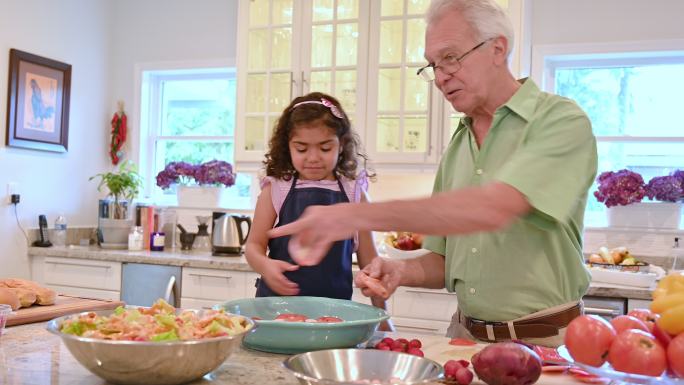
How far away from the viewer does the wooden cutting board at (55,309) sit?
1.67m

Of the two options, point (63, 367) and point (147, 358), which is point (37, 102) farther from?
point (147, 358)

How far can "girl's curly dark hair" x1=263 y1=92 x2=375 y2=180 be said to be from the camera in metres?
2.09

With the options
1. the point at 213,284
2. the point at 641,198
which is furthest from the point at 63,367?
the point at 641,198

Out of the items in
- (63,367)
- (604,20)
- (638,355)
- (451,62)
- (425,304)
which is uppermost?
(604,20)

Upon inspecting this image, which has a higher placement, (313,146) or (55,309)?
(313,146)

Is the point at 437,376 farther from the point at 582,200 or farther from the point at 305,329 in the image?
the point at 582,200

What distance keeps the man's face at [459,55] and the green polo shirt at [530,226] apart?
0.09 metres

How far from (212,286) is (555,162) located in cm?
238

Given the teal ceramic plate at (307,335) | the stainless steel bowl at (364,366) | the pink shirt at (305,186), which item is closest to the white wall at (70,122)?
the pink shirt at (305,186)

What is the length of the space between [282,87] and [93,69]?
4.98ft

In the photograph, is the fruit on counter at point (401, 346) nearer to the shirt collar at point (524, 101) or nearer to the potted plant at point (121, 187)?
the shirt collar at point (524, 101)

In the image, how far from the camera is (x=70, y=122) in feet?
13.6

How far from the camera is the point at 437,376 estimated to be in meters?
1.04

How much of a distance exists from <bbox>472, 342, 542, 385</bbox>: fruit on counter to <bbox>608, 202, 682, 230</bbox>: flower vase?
2.56 m
